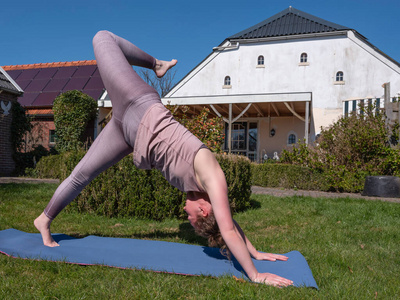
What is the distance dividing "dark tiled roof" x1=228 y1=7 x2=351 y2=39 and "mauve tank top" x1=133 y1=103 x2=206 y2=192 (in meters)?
15.7

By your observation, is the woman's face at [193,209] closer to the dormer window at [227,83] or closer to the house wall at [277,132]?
the house wall at [277,132]

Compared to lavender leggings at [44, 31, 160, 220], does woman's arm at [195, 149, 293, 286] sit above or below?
below

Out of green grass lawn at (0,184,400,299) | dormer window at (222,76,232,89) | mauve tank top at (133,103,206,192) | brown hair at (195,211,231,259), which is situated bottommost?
green grass lawn at (0,184,400,299)

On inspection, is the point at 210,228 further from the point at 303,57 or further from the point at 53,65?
the point at 53,65

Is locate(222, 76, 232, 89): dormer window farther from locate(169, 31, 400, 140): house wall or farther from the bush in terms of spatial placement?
the bush

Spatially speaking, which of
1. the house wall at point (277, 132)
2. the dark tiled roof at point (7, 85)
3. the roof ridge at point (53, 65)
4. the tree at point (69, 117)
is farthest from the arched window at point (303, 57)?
the dark tiled roof at point (7, 85)

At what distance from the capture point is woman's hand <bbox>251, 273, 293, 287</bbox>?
2412 millimetres

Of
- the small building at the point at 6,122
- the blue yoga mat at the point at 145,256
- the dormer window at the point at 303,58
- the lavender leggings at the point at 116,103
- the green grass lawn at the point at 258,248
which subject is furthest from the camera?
the dormer window at the point at 303,58

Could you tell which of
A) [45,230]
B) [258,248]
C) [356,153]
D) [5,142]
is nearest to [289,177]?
→ [356,153]

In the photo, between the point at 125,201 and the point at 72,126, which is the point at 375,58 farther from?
the point at 125,201

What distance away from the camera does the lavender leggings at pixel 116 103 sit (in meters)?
2.91

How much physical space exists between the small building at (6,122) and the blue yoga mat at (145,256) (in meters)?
9.23

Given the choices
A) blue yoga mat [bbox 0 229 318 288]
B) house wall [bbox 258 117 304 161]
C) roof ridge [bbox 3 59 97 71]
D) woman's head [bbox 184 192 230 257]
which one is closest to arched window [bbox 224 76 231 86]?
house wall [bbox 258 117 304 161]

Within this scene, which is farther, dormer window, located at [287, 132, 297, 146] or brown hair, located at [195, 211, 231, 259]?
dormer window, located at [287, 132, 297, 146]
